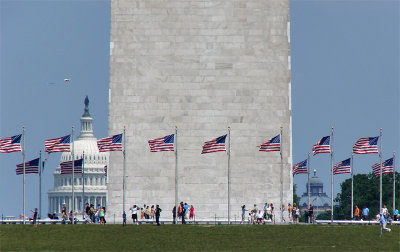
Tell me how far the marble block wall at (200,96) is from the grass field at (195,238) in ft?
53.8

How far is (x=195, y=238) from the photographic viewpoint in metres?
63.7

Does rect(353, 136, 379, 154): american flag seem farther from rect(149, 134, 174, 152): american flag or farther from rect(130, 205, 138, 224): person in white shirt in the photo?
rect(130, 205, 138, 224): person in white shirt

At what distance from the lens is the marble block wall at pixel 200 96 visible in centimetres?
9050

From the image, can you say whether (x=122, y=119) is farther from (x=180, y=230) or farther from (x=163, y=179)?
(x=180, y=230)

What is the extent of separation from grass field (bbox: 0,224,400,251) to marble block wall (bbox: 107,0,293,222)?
16400 mm

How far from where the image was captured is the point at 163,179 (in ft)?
298

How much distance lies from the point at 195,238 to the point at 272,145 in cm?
2039

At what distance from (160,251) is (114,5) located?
38.2 m

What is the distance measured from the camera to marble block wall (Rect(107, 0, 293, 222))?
9050 centimetres

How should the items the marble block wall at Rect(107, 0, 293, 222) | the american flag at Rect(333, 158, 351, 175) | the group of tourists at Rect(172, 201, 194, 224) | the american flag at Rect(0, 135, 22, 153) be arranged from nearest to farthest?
the group of tourists at Rect(172, 201, 194, 224) → the american flag at Rect(0, 135, 22, 153) → the american flag at Rect(333, 158, 351, 175) → the marble block wall at Rect(107, 0, 293, 222)

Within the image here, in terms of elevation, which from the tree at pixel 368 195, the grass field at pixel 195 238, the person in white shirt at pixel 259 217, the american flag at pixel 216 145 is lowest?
the grass field at pixel 195 238

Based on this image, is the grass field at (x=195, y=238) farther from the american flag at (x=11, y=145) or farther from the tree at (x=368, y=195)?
the tree at (x=368, y=195)

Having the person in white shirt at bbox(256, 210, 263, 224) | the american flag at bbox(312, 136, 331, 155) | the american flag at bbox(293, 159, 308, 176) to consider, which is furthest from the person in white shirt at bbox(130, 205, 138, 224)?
the american flag at bbox(293, 159, 308, 176)

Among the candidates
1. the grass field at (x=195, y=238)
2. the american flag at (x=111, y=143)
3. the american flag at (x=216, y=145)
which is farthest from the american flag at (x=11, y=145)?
the american flag at (x=216, y=145)
